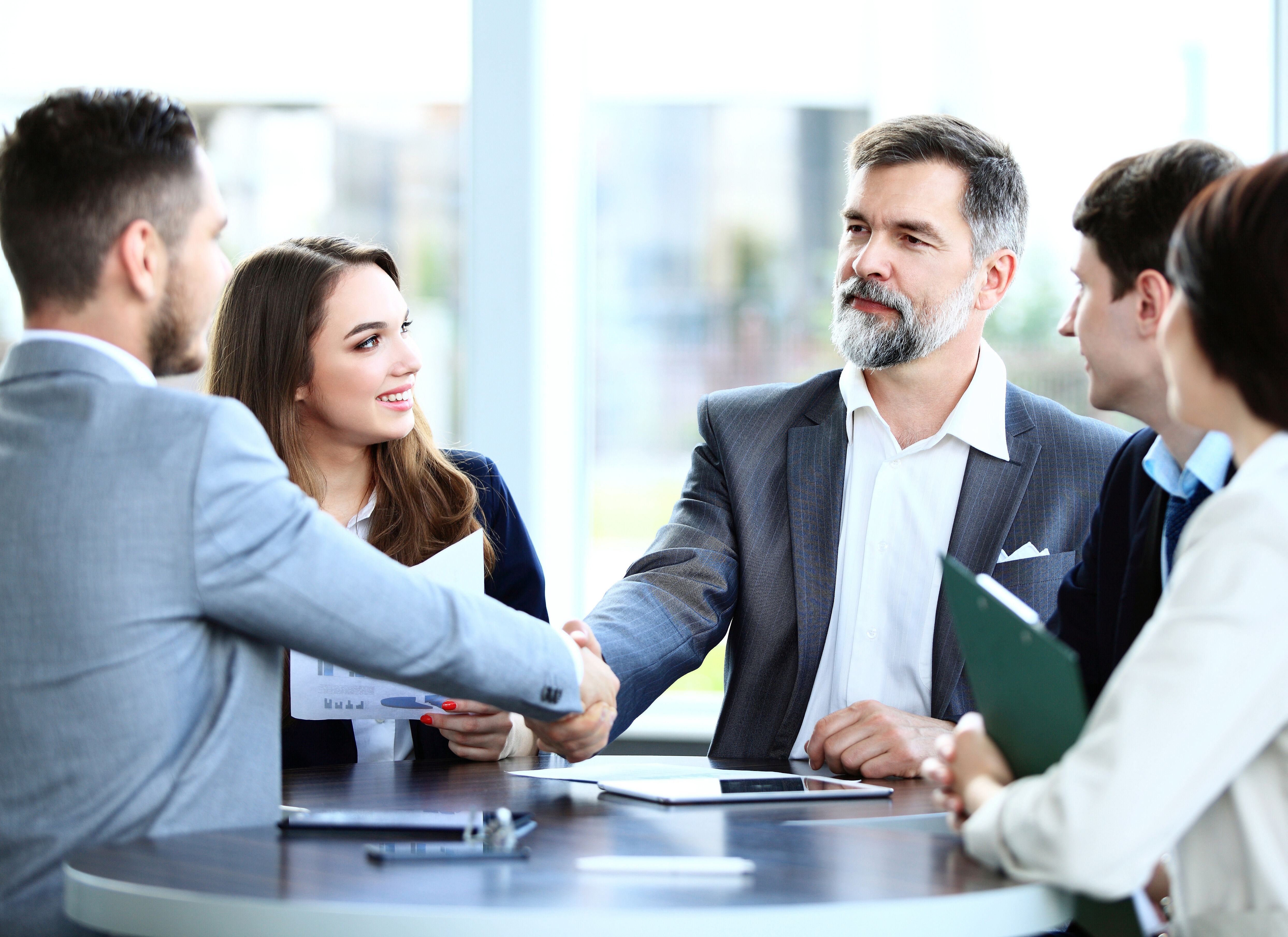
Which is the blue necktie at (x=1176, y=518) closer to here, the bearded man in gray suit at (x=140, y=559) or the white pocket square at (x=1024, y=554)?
the white pocket square at (x=1024, y=554)

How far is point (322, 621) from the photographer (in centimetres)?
129

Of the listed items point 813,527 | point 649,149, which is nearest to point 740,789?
point 813,527

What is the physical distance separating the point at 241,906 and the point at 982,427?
5.96 ft

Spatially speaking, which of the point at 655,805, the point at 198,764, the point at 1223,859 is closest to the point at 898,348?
the point at 655,805

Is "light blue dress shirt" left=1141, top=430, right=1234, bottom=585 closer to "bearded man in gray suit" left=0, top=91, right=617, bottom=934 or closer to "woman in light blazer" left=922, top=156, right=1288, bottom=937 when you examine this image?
"woman in light blazer" left=922, top=156, right=1288, bottom=937

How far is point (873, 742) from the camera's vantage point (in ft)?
6.18

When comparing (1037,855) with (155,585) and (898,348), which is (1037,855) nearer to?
(155,585)

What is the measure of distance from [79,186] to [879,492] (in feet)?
5.26

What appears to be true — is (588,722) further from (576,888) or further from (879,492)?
(879,492)

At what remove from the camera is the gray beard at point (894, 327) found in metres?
2.48

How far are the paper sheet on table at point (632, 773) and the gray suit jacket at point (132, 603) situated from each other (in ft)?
1.88

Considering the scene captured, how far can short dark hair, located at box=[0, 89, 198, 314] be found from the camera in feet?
4.43

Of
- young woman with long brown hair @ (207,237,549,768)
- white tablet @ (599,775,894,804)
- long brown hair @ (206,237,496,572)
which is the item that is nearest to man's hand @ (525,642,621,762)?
white tablet @ (599,775,894,804)

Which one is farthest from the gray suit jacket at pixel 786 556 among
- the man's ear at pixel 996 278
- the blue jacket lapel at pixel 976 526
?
the man's ear at pixel 996 278
